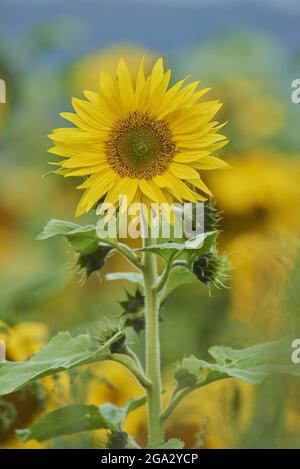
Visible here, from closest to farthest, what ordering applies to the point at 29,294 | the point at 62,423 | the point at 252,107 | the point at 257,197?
the point at 62,423 → the point at 29,294 → the point at 257,197 → the point at 252,107

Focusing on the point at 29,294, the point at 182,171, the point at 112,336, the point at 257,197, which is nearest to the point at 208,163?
the point at 182,171

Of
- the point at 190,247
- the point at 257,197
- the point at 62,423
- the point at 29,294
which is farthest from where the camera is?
the point at 257,197

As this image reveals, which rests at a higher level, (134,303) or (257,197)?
(257,197)

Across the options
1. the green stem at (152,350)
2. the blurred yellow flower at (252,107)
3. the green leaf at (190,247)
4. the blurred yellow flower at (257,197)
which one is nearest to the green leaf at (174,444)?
the green stem at (152,350)

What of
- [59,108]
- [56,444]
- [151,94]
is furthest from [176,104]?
[59,108]

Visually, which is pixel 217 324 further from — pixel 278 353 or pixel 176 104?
pixel 278 353

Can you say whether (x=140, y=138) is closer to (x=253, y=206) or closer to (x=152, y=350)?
(x=152, y=350)
